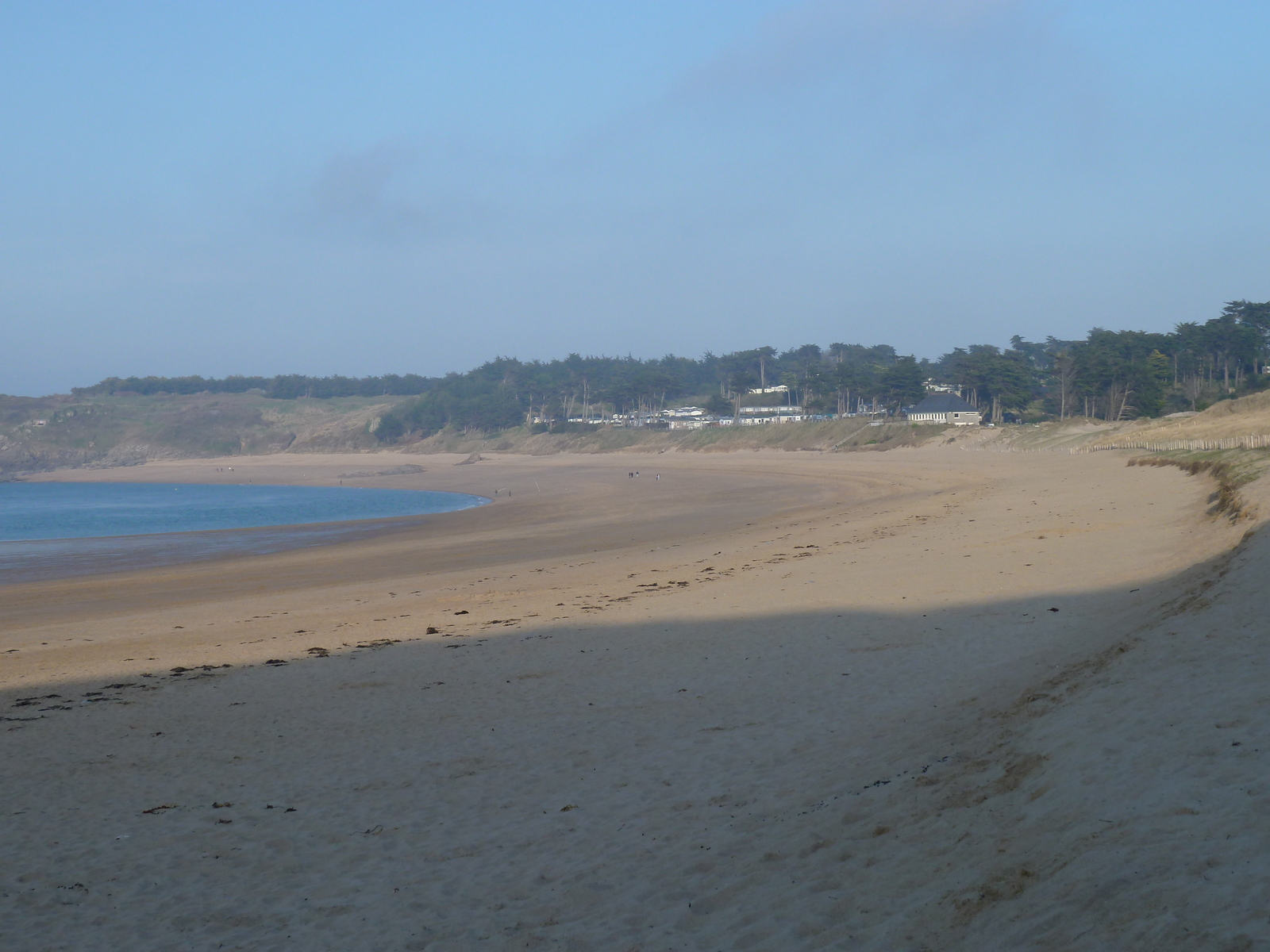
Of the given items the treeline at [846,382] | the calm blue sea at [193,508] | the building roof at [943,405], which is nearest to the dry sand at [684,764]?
the calm blue sea at [193,508]

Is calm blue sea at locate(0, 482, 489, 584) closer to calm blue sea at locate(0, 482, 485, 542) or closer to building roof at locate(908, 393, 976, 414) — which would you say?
calm blue sea at locate(0, 482, 485, 542)

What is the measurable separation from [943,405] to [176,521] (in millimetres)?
76391

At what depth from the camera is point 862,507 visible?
103 ft

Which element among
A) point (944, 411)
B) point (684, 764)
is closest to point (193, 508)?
point (684, 764)

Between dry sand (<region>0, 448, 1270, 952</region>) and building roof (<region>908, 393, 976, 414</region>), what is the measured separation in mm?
80008

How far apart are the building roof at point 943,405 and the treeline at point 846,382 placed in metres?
1.67

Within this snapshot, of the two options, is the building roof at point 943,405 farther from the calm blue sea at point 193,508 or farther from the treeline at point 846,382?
the calm blue sea at point 193,508

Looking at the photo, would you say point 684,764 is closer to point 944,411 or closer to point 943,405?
point 944,411

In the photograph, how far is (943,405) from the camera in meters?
95.0

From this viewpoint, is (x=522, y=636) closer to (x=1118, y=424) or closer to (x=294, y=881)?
(x=294, y=881)

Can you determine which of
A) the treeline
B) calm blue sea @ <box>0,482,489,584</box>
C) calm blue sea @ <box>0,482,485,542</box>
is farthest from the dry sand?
the treeline

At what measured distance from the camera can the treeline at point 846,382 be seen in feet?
252

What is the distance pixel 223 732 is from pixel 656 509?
28.7 metres

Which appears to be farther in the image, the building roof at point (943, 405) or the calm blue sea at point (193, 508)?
the building roof at point (943, 405)
